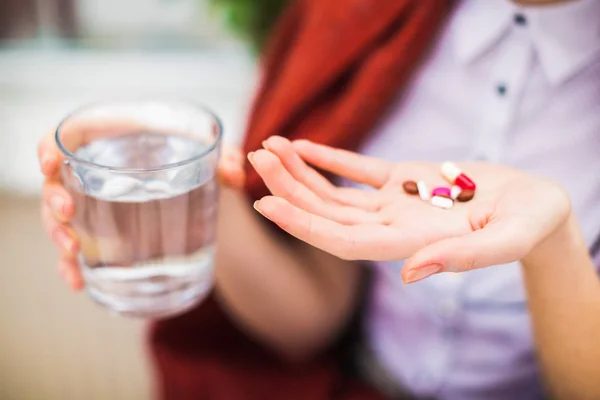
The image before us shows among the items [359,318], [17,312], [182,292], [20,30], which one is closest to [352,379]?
[359,318]

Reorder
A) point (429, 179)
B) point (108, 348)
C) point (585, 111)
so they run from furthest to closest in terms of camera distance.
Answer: point (108, 348) < point (585, 111) < point (429, 179)

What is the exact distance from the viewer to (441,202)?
48 cm

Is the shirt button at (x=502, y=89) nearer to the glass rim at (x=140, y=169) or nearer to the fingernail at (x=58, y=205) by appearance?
the glass rim at (x=140, y=169)

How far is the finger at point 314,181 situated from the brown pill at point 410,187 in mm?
25

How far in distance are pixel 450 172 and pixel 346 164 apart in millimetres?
89

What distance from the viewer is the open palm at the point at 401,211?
39 centimetres

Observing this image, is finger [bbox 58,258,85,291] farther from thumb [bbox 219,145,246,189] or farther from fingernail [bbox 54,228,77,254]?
thumb [bbox 219,145,246,189]

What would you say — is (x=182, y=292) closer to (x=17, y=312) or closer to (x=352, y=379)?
(x=352, y=379)

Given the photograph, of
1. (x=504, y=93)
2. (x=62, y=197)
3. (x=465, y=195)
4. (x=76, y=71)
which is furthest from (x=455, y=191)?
(x=76, y=71)

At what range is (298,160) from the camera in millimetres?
499

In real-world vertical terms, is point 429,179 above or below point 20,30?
above

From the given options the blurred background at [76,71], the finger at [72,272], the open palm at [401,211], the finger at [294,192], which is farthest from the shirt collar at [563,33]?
the blurred background at [76,71]

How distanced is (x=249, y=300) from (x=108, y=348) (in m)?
0.68

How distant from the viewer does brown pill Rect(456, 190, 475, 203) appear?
480 mm
